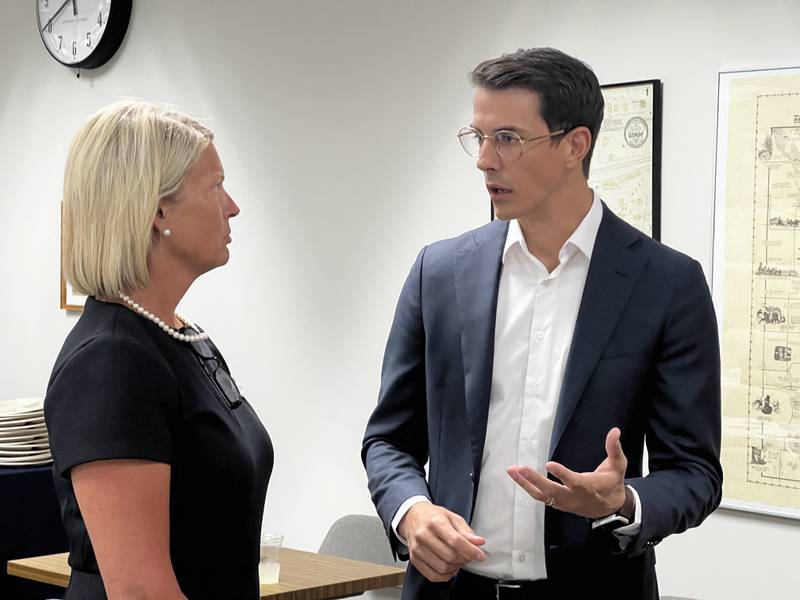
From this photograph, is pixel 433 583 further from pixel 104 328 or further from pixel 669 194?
pixel 669 194

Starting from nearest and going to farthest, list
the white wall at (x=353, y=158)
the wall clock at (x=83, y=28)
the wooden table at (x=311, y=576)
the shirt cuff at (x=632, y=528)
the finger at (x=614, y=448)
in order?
→ the finger at (x=614, y=448) → the shirt cuff at (x=632, y=528) → the wooden table at (x=311, y=576) → the white wall at (x=353, y=158) → the wall clock at (x=83, y=28)

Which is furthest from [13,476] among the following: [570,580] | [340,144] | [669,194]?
[570,580]

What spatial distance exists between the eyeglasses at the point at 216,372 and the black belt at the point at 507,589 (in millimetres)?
487

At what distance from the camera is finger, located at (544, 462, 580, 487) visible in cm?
155

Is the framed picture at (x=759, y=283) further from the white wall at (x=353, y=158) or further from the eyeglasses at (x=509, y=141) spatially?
the eyeglasses at (x=509, y=141)

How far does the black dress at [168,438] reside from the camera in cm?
148

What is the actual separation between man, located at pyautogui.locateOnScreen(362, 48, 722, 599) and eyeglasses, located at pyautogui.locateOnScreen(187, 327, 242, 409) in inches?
12.3

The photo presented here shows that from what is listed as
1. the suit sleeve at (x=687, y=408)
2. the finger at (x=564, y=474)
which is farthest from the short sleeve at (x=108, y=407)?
the suit sleeve at (x=687, y=408)

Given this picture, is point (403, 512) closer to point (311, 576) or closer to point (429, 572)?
point (429, 572)

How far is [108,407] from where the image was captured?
1.48m

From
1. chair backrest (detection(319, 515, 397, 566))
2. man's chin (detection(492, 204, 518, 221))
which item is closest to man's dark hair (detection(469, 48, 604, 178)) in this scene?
man's chin (detection(492, 204, 518, 221))

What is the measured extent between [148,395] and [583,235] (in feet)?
2.60

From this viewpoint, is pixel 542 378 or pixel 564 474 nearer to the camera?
pixel 564 474

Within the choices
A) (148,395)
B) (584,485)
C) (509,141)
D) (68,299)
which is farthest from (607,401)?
(68,299)
